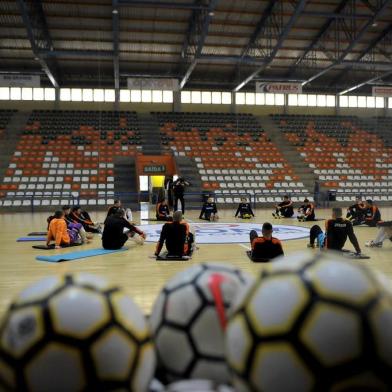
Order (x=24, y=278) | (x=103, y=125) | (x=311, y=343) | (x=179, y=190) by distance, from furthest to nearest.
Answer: (x=103, y=125) < (x=179, y=190) < (x=24, y=278) < (x=311, y=343)

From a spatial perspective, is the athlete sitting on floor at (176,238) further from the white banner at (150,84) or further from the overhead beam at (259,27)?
the white banner at (150,84)

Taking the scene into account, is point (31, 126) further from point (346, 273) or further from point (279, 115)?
point (346, 273)

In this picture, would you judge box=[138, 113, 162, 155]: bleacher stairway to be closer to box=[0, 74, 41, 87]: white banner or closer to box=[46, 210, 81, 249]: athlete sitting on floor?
box=[0, 74, 41, 87]: white banner

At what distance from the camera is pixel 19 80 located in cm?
2534

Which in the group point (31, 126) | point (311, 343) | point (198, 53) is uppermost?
point (198, 53)

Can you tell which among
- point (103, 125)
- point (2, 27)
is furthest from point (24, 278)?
point (103, 125)

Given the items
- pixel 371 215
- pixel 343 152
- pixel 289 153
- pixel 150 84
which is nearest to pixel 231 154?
pixel 289 153

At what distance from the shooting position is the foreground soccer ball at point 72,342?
125 cm

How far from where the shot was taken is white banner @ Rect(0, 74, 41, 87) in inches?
995

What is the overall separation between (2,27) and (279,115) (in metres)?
20.0

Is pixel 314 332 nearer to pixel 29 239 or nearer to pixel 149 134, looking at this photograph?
pixel 29 239

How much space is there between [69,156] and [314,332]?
27.8 metres

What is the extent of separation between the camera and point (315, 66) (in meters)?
29.0

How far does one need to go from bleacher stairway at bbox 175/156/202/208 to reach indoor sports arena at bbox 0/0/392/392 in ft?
0.41
